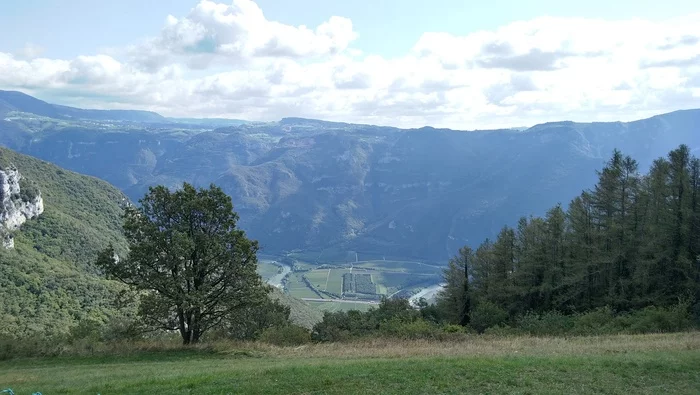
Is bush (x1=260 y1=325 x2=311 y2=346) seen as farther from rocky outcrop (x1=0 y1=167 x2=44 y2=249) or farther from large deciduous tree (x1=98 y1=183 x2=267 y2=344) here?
rocky outcrop (x1=0 y1=167 x2=44 y2=249)

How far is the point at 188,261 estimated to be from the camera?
27.9 metres

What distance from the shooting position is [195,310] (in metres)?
28.0

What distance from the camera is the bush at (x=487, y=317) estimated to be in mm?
42963

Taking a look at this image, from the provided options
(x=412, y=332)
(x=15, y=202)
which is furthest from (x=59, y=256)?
(x=412, y=332)

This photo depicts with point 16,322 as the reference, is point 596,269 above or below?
above

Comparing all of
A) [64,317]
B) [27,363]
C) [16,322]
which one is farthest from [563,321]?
[64,317]

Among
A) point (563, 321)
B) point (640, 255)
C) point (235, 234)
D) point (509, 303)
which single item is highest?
point (235, 234)

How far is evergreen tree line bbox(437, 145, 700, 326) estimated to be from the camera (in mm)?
36812

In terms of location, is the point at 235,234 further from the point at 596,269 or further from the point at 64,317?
the point at 64,317

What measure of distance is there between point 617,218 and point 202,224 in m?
34.2

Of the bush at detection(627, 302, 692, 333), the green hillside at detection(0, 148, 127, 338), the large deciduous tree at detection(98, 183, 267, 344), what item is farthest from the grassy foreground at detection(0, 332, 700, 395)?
the green hillside at detection(0, 148, 127, 338)

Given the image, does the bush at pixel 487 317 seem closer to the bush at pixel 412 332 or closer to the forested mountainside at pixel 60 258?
the bush at pixel 412 332

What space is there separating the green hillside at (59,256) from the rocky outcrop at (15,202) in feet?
7.75

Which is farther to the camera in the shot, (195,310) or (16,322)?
(16,322)
